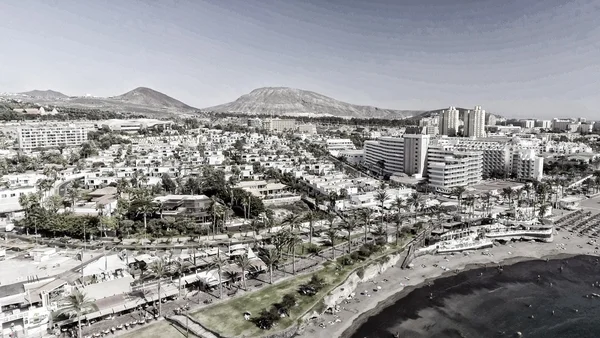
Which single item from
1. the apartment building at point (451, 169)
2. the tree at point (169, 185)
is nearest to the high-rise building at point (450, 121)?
the apartment building at point (451, 169)

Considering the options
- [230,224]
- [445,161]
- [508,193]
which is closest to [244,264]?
[230,224]

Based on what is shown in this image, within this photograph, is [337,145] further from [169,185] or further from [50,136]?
[50,136]

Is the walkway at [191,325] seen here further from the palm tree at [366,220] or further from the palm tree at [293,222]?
the palm tree at [366,220]

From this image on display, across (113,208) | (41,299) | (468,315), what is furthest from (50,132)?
(468,315)

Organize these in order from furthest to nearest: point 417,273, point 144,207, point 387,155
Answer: point 387,155 < point 144,207 < point 417,273

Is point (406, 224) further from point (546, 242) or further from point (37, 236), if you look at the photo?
point (37, 236)

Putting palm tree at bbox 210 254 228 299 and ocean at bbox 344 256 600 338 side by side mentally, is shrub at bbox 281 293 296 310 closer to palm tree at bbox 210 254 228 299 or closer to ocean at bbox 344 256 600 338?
ocean at bbox 344 256 600 338

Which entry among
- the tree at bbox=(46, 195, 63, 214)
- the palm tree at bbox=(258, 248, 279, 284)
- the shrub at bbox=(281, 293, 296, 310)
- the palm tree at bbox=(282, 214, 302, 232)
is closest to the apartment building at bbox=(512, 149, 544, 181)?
the palm tree at bbox=(282, 214, 302, 232)
